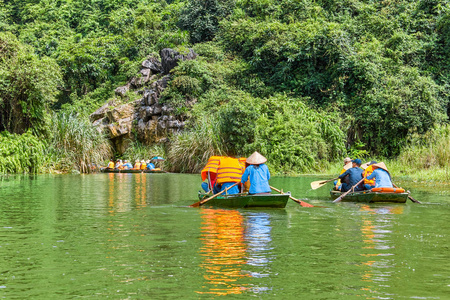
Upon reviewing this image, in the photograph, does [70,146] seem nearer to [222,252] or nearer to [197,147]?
[197,147]

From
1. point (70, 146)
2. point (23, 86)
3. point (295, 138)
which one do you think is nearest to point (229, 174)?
point (295, 138)

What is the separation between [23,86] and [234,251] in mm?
22279

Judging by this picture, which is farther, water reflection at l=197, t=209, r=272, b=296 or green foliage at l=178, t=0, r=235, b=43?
green foliage at l=178, t=0, r=235, b=43

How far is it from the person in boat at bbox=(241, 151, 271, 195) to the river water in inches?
18.6

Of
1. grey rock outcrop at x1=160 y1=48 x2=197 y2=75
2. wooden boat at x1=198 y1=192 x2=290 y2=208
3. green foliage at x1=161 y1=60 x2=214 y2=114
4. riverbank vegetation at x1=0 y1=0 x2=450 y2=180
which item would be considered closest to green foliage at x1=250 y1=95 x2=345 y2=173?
riverbank vegetation at x1=0 y1=0 x2=450 y2=180

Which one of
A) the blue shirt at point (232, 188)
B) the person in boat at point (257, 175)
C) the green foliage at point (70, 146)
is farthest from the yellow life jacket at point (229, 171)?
the green foliage at point (70, 146)

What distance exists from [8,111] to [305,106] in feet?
52.0

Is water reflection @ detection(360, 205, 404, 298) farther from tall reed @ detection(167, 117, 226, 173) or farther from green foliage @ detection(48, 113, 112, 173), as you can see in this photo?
green foliage @ detection(48, 113, 112, 173)

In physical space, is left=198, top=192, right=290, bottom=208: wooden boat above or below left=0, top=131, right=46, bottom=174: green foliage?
below

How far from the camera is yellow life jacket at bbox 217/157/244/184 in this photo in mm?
12727

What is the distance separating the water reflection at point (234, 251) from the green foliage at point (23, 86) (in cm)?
1843

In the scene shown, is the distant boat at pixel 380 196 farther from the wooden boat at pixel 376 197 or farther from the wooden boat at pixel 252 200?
the wooden boat at pixel 252 200

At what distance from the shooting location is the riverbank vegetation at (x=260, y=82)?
26.1 meters

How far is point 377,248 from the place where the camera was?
705 centimetres
